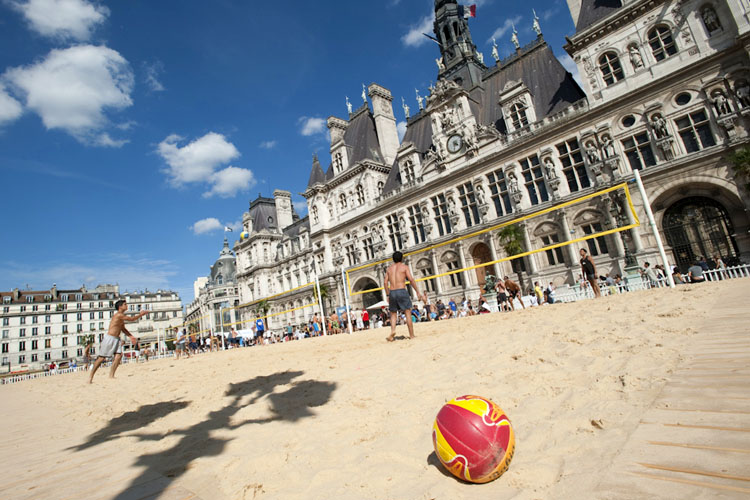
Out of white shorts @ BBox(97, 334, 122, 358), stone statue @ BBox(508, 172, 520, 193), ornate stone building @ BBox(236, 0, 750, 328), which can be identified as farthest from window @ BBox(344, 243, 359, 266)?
white shorts @ BBox(97, 334, 122, 358)

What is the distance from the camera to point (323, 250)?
117 feet

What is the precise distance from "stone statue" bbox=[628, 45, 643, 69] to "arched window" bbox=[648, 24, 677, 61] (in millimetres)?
590

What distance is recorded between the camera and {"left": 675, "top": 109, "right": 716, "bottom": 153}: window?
16719 millimetres

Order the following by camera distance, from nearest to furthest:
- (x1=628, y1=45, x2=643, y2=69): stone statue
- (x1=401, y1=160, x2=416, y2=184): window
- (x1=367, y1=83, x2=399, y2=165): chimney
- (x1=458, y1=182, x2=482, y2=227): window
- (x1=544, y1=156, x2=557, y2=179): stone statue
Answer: (x1=628, y1=45, x2=643, y2=69): stone statue → (x1=544, y1=156, x2=557, y2=179): stone statue → (x1=458, y1=182, x2=482, y2=227): window → (x1=401, y1=160, x2=416, y2=184): window → (x1=367, y1=83, x2=399, y2=165): chimney

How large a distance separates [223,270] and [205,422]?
248ft

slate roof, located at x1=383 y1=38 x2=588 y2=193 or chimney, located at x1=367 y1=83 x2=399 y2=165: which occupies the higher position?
chimney, located at x1=367 y1=83 x2=399 y2=165

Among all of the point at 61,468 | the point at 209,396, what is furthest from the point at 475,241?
the point at 61,468

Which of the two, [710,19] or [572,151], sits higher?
[710,19]

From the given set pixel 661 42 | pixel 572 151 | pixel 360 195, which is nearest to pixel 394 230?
pixel 360 195

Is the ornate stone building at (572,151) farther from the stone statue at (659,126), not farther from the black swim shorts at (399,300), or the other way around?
the black swim shorts at (399,300)

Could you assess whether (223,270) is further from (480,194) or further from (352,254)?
(480,194)

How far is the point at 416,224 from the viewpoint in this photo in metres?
28.2

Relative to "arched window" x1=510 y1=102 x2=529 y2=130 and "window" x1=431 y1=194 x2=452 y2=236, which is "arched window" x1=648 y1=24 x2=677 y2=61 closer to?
"arched window" x1=510 y1=102 x2=529 y2=130

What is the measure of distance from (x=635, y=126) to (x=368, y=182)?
20.0 metres
